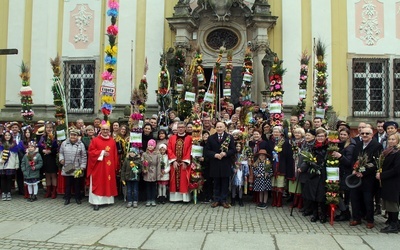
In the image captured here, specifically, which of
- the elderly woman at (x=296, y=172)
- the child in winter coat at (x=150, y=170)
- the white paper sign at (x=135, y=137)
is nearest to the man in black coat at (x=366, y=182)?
the elderly woman at (x=296, y=172)

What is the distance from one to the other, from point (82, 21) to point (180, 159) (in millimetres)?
9057

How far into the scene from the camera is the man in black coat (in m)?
7.17

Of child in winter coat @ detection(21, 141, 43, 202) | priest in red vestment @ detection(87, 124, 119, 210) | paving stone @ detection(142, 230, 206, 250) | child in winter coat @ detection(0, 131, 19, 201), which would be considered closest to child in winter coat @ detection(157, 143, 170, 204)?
priest in red vestment @ detection(87, 124, 119, 210)

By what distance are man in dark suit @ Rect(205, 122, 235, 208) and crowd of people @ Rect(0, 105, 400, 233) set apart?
0.07 ft

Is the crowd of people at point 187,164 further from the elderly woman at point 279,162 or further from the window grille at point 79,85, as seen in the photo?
the window grille at point 79,85

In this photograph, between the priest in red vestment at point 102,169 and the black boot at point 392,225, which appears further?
the priest in red vestment at point 102,169

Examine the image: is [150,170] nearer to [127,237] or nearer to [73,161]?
[73,161]

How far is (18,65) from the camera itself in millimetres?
15836

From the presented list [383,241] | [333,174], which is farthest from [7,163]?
[383,241]

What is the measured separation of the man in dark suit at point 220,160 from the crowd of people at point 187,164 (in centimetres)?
2

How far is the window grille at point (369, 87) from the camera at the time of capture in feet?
48.3

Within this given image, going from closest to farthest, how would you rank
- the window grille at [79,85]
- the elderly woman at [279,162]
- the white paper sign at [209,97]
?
the elderly woman at [279,162], the white paper sign at [209,97], the window grille at [79,85]

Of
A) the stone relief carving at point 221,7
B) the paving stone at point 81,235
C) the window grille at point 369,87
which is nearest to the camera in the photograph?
the paving stone at point 81,235

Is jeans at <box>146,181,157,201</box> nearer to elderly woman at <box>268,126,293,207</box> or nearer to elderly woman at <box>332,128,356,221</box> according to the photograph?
elderly woman at <box>268,126,293,207</box>
